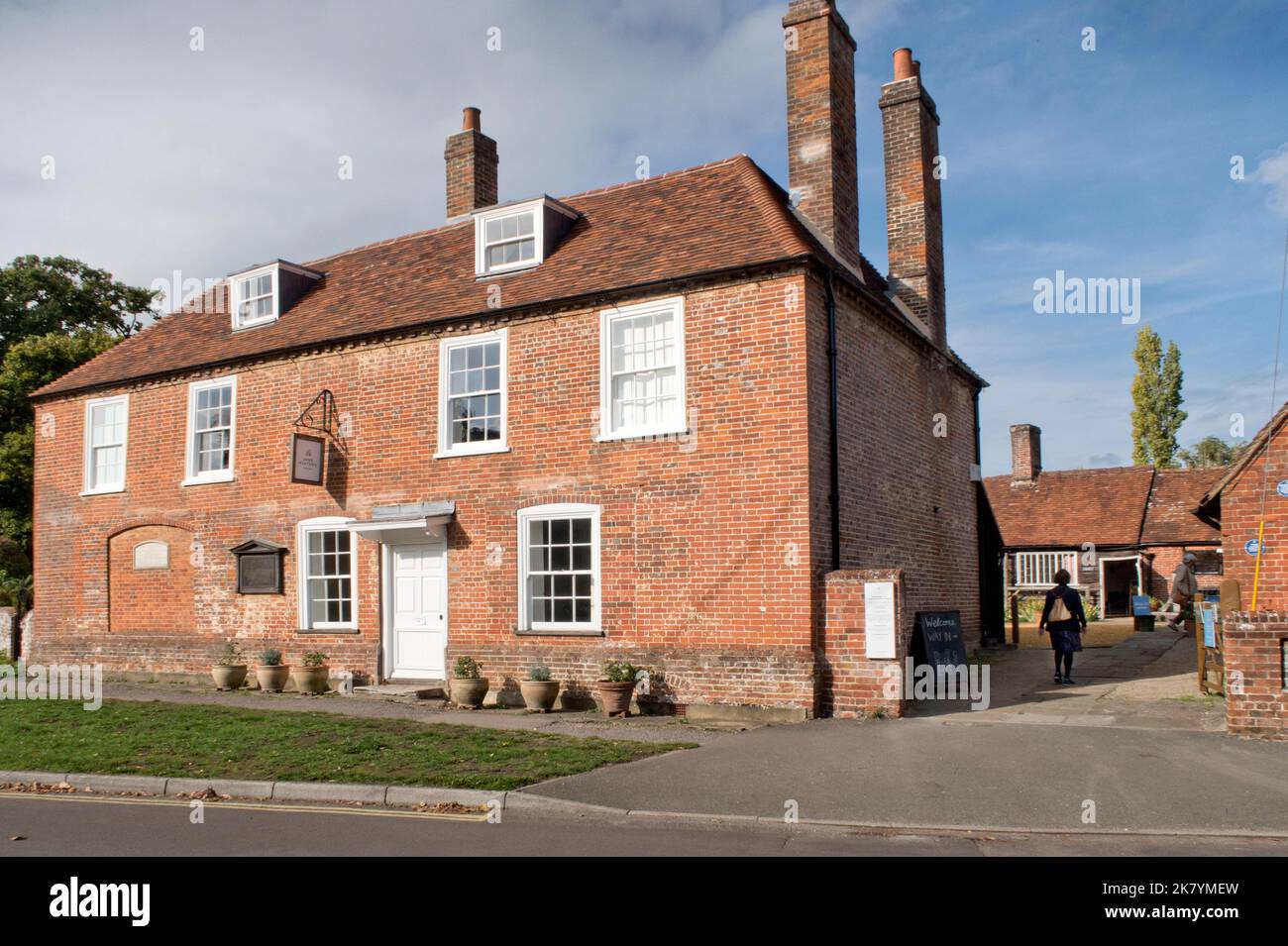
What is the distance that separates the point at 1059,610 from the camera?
16.2 metres

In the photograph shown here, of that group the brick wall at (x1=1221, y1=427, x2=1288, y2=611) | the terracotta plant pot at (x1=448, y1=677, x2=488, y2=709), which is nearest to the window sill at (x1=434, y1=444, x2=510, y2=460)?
the terracotta plant pot at (x1=448, y1=677, x2=488, y2=709)

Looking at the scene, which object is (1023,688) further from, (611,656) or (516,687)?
(516,687)

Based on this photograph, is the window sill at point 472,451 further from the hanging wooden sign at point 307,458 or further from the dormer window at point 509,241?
the dormer window at point 509,241

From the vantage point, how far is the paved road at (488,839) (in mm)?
7375

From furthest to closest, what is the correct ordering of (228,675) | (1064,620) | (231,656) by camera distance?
(231,656) → (228,675) → (1064,620)

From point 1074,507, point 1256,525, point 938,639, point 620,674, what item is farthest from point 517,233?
point 1074,507

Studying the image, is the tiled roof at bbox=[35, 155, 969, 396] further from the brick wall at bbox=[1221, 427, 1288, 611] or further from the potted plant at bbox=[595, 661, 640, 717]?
the brick wall at bbox=[1221, 427, 1288, 611]

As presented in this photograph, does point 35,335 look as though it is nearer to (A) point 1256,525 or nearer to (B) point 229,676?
(B) point 229,676

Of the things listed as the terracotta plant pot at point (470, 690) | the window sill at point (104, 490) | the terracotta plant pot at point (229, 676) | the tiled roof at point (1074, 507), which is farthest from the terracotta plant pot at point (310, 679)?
the tiled roof at point (1074, 507)

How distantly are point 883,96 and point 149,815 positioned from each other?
1668 cm

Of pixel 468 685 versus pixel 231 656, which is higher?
pixel 231 656

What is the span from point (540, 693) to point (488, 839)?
7005 mm

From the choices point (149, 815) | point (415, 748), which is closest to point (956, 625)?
point (415, 748)

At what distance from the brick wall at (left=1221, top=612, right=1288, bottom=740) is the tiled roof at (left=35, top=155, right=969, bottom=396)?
22.0 ft
